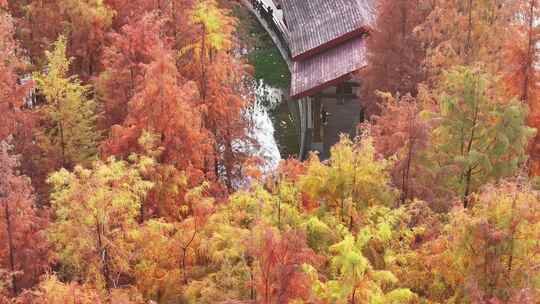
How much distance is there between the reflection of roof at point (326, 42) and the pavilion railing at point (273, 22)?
492 centimetres

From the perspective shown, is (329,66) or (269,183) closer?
(269,183)

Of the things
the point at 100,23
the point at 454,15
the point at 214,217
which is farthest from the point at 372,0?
the point at 214,217

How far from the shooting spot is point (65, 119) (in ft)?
90.1

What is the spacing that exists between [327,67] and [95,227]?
22.2 metres

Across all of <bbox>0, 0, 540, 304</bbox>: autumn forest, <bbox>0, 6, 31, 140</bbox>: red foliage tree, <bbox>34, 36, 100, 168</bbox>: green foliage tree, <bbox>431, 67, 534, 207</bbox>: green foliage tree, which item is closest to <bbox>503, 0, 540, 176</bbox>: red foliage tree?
<bbox>0, 0, 540, 304</bbox>: autumn forest

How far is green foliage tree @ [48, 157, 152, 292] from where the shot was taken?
1898cm

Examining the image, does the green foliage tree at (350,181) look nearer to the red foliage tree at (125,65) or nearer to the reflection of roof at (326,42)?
the red foliage tree at (125,65)

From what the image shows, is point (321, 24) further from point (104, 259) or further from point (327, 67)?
point (104, 259)

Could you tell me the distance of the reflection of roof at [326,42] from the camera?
37875mm

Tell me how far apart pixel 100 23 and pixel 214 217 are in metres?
16.0

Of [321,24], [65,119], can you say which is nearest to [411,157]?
[65,119]

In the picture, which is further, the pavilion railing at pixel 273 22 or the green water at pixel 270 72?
the pavilion railing at pixel 273 22

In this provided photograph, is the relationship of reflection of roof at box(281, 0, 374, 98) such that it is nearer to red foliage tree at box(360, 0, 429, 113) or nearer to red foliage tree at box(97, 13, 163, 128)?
red foliage tree at box(360, 0, 429, 113)

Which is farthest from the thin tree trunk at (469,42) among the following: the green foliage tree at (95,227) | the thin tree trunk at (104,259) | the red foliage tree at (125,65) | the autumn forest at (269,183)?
the thin tree trunk at (104,259)
